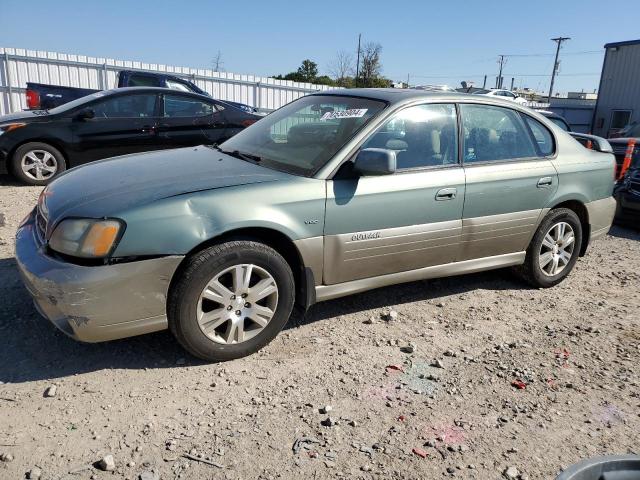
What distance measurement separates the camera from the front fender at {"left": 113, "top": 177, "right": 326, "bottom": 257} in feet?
9.63

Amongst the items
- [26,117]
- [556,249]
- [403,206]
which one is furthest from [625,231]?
[26,117]

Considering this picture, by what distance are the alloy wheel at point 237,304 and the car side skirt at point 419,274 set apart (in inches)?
16.2

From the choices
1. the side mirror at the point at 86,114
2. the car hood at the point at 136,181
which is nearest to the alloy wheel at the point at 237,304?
the car hood at the point at 136,181

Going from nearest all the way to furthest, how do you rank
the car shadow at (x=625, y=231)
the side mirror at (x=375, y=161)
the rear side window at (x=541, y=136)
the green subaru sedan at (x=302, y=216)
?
the green subaru sedan at (x=302, y=216) < the side mirror at (x=375, y=161) < the rear side window at (x=541, y=136) < the car shadow at (x=625, y=231)

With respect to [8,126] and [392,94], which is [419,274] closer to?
[392,94]

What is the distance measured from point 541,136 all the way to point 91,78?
15990mm

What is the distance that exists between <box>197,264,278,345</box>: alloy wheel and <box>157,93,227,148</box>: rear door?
5.53m

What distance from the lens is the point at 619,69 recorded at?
24281 mm

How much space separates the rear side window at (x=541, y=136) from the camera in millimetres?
4574

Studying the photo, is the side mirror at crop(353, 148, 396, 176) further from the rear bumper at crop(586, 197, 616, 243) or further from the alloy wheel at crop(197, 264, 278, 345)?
the rear bumper at crop(586, 197, 616, 243)

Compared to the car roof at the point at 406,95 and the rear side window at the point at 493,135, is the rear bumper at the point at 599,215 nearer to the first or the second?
the rear side window at the point at 493,135

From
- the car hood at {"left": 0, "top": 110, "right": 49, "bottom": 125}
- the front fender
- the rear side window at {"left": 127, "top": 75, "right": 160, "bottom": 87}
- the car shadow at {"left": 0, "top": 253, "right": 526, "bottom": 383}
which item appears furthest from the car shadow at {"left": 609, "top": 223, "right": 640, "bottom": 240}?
the rear side window at {"left": 127, "top": 75, "right": 160, "bottom": 87}

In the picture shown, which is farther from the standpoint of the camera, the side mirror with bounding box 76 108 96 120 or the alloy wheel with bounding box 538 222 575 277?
the side mirror with bounding box 76 108 96 120

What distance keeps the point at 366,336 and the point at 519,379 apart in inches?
40.6
